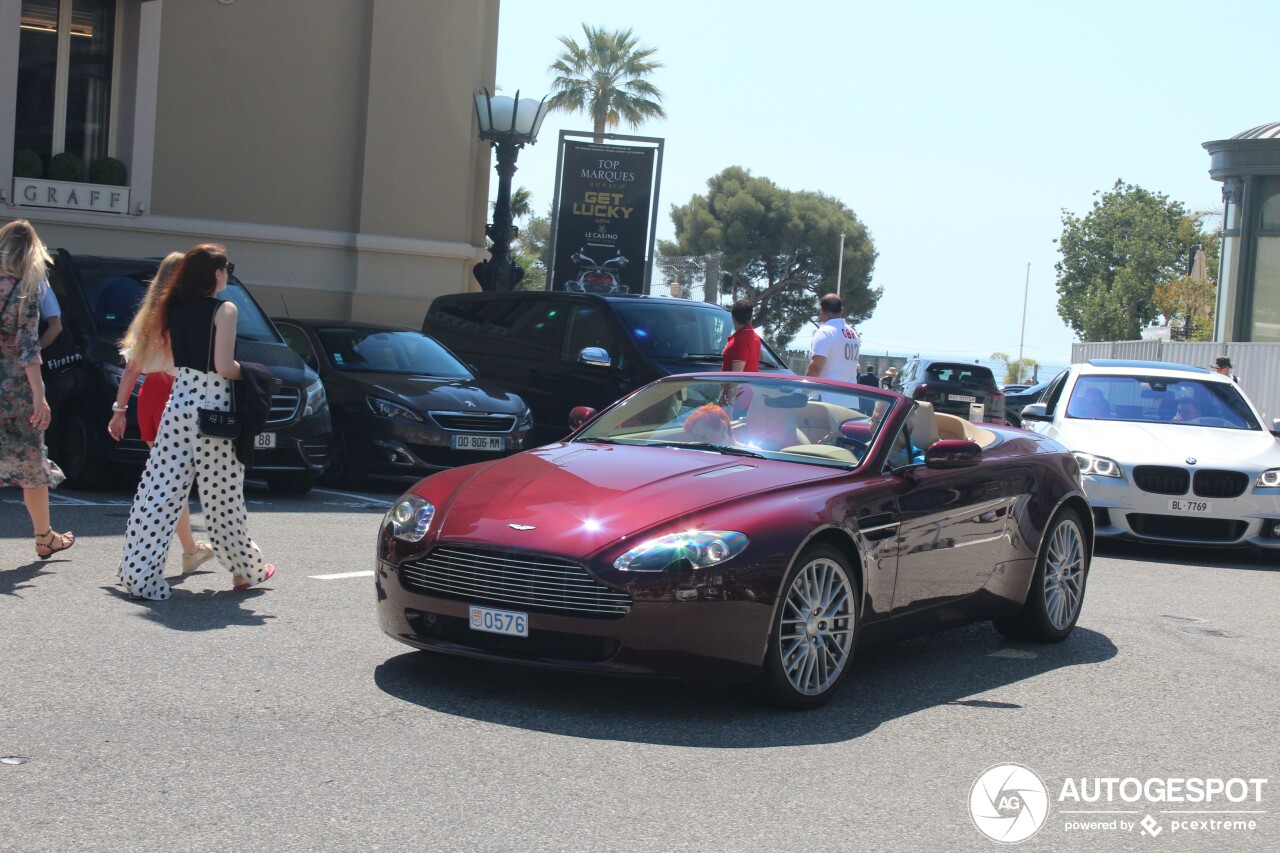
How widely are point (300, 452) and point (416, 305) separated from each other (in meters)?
9.22

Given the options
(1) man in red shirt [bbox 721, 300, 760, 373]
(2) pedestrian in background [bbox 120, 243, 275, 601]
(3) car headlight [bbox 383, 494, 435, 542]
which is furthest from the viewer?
(1) man in red shirt [bbox 721, 300, 760, 373]

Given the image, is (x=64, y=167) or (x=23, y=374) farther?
(x=64, y=167)

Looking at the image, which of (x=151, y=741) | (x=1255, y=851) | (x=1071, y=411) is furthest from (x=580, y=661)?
(x=1071, y=411)

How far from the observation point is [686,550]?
223 inches

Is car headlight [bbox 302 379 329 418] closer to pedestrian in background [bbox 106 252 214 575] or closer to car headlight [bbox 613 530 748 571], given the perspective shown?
pedestrian in background [bbox 106 252 214 575]

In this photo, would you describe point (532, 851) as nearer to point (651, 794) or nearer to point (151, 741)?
point (651, 794)

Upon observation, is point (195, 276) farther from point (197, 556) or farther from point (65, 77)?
point (65, 77)

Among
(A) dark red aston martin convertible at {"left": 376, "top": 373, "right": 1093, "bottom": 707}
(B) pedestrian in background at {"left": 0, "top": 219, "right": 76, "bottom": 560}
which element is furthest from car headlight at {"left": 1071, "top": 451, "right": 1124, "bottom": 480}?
(B) pedestrian in background at {"left": 0, "top": 219, "right": 76, "bottom": 560}

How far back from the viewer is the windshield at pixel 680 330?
14867 millimetres

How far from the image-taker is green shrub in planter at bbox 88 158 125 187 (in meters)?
18.8

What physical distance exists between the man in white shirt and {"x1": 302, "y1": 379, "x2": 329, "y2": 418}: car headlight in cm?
416

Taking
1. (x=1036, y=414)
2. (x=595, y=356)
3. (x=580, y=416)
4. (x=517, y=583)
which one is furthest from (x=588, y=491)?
(x=1036, y=414)

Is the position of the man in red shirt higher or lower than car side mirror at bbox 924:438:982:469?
higher

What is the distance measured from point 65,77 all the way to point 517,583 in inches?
613
